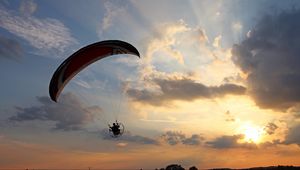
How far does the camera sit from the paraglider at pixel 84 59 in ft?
105

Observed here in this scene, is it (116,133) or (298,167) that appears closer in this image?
(116,133)

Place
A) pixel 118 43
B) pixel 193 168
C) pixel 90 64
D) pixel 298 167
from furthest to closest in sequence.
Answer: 1. pixel 193 168
2. pixel 298 167
3. pixel 90 64
4. pixel 118 43

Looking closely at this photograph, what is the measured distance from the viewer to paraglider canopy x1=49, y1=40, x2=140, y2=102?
3192cm

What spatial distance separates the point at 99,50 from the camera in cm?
3272

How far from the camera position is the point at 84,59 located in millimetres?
33188

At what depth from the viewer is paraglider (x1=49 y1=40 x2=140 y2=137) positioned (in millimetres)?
31938

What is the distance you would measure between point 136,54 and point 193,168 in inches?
1305

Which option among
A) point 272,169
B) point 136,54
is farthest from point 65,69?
point 272,169

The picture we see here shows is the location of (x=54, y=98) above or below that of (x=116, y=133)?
above

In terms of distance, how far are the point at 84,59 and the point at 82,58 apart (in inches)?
15.7

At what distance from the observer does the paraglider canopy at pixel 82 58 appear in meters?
31.9

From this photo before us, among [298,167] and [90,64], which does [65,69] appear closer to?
[90,64]

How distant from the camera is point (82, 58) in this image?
32.8 metres

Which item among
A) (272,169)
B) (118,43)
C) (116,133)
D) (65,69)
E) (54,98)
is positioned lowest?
(272,169)
